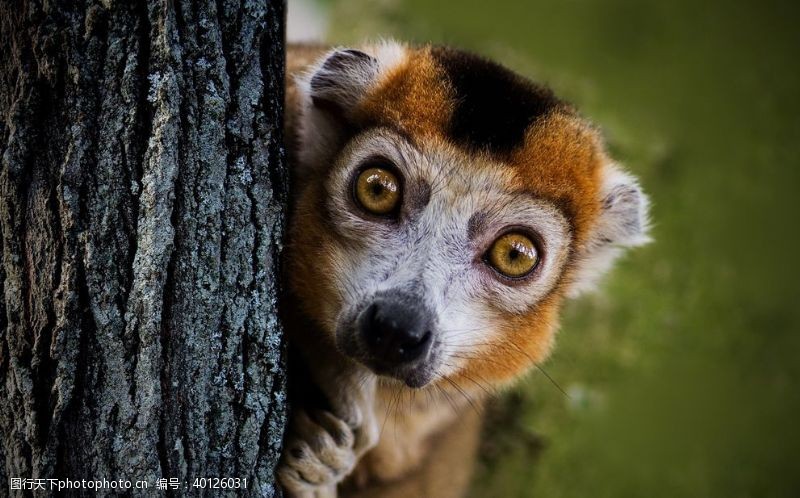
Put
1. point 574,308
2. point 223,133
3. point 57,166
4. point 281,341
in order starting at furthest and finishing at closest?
point 574,308
point 281,341
point 223,133
point 57,166

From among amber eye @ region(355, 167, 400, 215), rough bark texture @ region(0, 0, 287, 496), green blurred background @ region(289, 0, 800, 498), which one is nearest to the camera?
rough bark texture @ region(0, 0, 287, 496)

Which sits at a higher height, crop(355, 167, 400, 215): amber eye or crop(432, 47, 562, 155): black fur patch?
crop(432, 47, 562, 155): black fur patch

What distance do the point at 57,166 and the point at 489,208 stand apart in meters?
1.73

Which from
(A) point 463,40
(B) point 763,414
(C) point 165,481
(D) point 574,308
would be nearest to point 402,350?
(C) point 165,481

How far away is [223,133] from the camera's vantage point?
99.6 inches

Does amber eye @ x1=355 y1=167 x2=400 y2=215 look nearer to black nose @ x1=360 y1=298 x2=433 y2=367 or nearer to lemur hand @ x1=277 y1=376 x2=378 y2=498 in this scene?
black nose @ x1=360 y1=298 x2=433 y2=367

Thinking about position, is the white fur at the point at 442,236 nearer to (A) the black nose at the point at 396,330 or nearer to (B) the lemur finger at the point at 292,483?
(A) the black nose at the point at 396,330

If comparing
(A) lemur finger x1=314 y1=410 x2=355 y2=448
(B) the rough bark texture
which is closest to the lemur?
(A) lemur finger x1=314 y1=410 x2=355 y2=448

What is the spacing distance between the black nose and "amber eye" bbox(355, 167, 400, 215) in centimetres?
50

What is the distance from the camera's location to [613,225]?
3605 mm

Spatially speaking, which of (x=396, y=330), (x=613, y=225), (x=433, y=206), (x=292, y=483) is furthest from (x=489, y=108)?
(x=292, y=483)

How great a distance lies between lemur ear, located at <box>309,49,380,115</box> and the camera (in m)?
3.25

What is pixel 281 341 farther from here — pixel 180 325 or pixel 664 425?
pixel 664 425

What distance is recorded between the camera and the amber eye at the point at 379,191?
3035 mm
